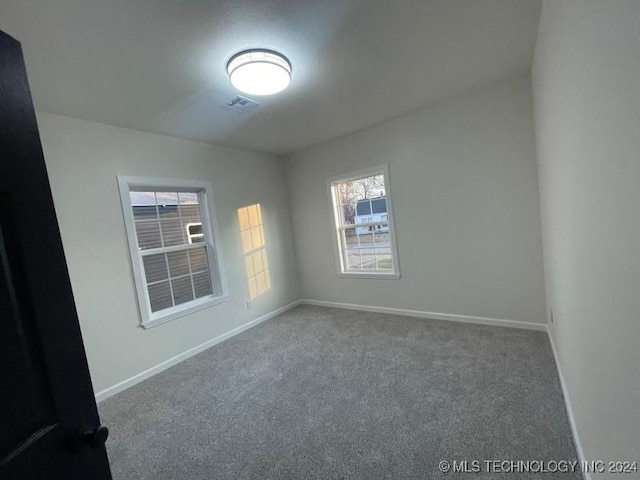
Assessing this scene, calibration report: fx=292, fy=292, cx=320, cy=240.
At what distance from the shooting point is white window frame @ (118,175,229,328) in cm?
297

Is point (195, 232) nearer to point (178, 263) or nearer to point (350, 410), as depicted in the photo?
point (178, 263)

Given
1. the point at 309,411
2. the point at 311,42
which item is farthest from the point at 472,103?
the point at 309,411

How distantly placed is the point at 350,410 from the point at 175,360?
7.00ft

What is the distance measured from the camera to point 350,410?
213cm

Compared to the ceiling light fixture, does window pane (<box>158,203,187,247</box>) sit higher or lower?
lower

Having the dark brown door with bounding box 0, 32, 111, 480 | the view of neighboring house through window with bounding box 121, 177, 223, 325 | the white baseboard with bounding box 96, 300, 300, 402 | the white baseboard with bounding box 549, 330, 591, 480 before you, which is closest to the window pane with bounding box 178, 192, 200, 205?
the view of neighboring house through window with bounding box 121, 177, 223, 325

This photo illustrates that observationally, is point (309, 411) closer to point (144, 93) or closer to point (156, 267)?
point (156, 267)

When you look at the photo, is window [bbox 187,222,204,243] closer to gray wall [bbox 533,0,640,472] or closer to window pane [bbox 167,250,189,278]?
window pane [bbox 167,250,189,278]

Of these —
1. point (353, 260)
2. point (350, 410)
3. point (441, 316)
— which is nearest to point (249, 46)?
point (350, 410)

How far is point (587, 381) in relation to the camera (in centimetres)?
134

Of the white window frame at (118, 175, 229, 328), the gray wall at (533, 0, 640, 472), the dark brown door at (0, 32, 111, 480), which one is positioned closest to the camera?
the dark brown door at (0, 32, 111, 480)

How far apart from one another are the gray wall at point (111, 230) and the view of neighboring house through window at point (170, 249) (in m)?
0.12

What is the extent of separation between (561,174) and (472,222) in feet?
5.69

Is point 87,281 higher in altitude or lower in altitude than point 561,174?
lower
